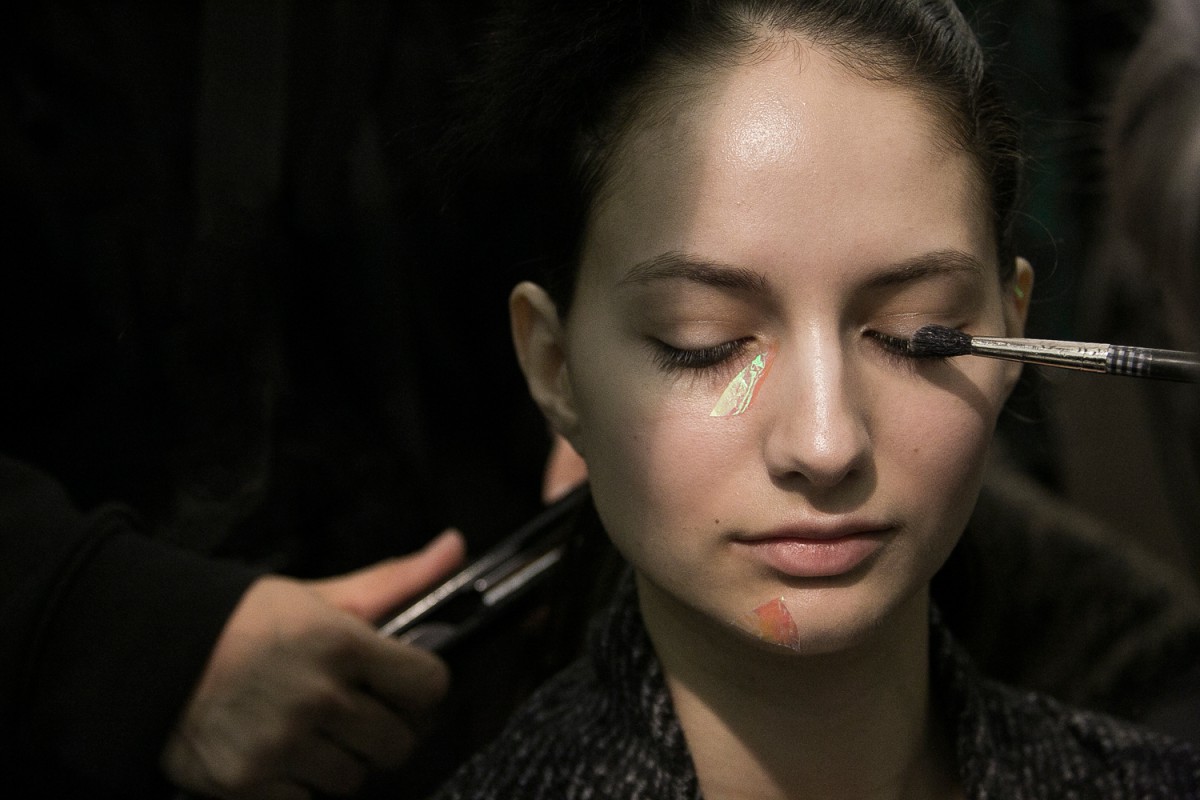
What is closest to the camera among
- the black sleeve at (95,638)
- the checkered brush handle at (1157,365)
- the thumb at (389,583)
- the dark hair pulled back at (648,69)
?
the checkered brush handle at (1157,365)

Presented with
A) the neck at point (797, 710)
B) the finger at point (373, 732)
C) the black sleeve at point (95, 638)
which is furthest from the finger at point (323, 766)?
the neck at point (797, 710)

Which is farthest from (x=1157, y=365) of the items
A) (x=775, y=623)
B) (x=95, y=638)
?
(x=95, y=638)

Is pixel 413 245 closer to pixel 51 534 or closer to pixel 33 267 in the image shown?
pixel 33 267

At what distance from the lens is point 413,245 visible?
130cm

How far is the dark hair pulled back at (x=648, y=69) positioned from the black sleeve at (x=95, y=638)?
0.41 meters

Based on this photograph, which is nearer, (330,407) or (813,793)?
(813,793)

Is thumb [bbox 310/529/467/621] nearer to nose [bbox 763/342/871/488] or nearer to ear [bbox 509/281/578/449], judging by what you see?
ear [bbox 509/281/578/449]

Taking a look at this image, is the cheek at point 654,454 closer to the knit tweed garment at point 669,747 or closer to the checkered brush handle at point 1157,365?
the knit tweed garment at point 669,747

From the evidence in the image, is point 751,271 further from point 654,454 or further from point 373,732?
point 373,732

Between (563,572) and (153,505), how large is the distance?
1.27ft

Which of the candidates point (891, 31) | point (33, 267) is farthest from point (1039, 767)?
point (33, 267)

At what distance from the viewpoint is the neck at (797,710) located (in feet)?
2.86

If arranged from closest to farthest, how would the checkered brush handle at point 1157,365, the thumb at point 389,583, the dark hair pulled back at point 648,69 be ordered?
the checkered brush handle at point 1157,365 → the dark hair pulled back at point 648,69 → the thumb at point 389,583

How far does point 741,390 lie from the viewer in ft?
2.60
